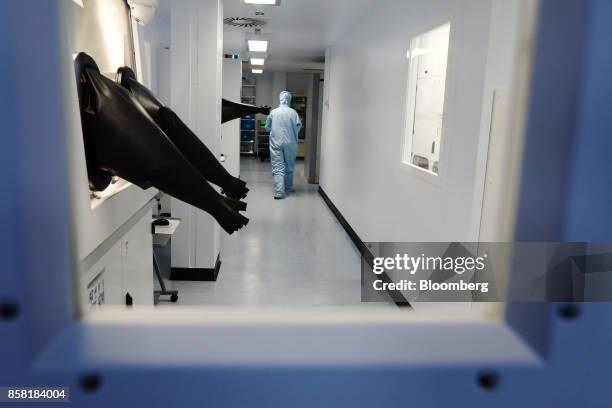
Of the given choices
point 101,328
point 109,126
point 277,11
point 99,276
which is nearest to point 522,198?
point 101,328

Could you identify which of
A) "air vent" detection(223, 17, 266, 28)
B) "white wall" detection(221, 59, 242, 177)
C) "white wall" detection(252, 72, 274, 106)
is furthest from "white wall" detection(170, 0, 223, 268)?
"white wall" detection(252, 72, 274, 106)

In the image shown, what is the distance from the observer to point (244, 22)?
6.29m

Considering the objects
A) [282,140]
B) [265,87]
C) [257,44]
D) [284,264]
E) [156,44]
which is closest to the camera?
[284,264]

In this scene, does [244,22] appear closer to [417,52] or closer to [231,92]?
[231,92]

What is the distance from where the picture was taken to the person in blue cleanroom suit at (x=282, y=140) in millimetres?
8359

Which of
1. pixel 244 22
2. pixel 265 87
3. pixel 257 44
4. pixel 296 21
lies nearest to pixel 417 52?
pixel 296 21

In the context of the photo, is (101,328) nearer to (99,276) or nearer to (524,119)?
(524,119)

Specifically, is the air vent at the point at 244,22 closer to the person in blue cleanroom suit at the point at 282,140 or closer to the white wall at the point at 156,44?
the white wall at the point at 156,44

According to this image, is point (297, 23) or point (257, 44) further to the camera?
point (257, 44)

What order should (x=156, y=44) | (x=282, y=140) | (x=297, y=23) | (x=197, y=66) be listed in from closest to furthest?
(x=197, y=66) < (x=156, y=44) < (x=297, y=23) < (x=282, y=140)

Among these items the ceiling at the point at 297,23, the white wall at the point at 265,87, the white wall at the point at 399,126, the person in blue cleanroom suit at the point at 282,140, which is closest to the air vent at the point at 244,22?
the ceiling at the point at 297,23

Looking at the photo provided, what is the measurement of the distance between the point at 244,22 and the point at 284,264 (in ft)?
11.4

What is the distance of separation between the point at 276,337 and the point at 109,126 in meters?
0.44

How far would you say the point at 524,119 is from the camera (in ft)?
1.12
